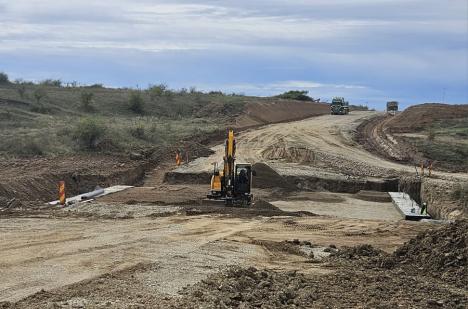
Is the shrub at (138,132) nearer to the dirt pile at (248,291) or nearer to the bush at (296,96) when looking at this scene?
the dirt pile at (248,291)

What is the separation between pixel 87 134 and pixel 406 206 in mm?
17656

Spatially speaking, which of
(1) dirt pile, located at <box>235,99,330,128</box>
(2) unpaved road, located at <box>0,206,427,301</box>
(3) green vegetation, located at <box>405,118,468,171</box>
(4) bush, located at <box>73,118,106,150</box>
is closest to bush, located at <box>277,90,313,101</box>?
(1) dirt pile, located at <box>235,99,330,128</box>

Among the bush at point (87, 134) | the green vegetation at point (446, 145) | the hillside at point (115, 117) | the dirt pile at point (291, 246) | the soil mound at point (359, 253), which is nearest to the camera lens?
the soil mound at point (359, 253)

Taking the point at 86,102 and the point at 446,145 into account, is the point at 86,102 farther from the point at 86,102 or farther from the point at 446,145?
the point at 446,145

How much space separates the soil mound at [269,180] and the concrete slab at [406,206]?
4814 millimetres

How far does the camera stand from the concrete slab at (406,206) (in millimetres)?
22016

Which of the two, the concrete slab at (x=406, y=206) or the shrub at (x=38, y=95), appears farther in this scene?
the shrub at (x=38, y=95)

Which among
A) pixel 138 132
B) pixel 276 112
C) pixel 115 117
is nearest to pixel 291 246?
pixel 138 132

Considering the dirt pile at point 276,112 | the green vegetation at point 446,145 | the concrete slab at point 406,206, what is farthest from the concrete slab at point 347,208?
the dirt pile at point 276,112

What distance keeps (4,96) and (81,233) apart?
120 feet

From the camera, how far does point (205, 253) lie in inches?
533

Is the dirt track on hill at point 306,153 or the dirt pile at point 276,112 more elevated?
the dirt pile at point 276,112

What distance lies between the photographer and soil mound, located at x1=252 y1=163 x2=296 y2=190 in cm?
3045

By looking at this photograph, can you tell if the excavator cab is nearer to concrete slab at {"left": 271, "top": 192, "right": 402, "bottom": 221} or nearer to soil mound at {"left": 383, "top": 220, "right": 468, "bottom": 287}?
concrete slab at {"left": 271, "top": 192, "right": 402, "bottom": 221}
